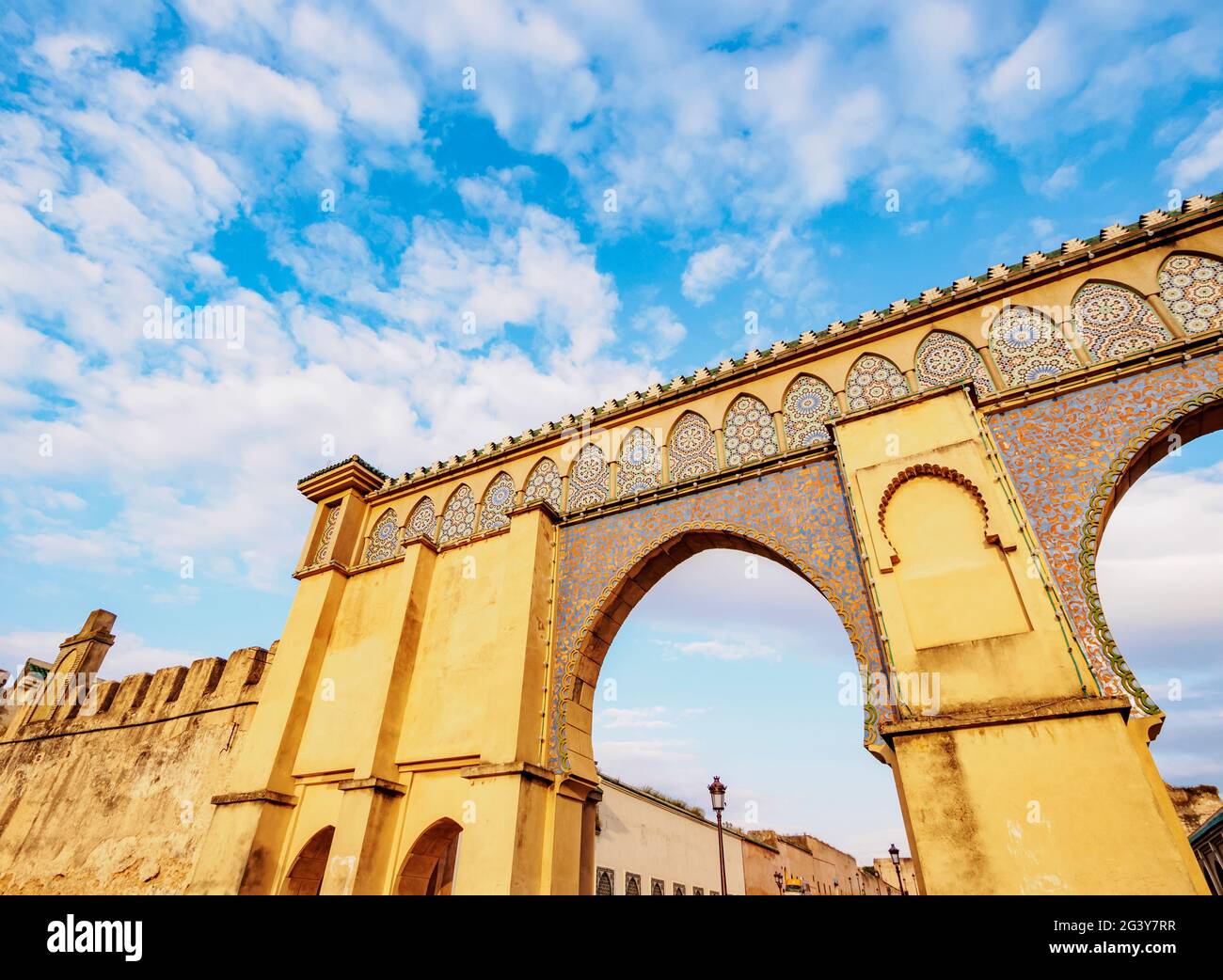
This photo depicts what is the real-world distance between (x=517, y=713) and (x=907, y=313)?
6.77 m

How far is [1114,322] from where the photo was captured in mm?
6836

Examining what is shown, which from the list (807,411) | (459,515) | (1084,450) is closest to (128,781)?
(459,515)

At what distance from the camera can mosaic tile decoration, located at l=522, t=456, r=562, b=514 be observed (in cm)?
974

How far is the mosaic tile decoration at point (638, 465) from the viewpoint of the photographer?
353 inches

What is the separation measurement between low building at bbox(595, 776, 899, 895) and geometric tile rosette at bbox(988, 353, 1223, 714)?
11446 millimetres

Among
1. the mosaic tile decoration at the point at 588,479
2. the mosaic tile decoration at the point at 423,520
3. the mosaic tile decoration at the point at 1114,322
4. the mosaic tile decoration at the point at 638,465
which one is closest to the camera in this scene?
the mosaic tile decoration at the point at 1114,322

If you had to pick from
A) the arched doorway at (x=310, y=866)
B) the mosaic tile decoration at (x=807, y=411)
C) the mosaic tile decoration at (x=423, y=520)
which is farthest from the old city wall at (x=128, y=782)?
the mosaic tile decoration at (x=807, y=411)

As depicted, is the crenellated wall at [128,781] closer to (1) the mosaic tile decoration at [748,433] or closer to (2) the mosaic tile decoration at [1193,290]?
(1) the mosaic tile decoration at [748,433]

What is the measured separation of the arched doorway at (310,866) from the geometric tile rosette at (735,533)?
3.58 m

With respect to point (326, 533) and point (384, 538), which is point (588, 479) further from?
point (326, 533)

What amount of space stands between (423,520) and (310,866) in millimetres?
5138

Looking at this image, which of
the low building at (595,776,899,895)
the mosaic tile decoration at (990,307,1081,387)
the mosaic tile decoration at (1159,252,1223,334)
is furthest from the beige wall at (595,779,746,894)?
the mosaic tile decoration at (1159,252,1223,334)

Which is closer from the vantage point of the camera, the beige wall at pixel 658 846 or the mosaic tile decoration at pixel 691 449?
the mosaic tile decoration at pixel 691 449
